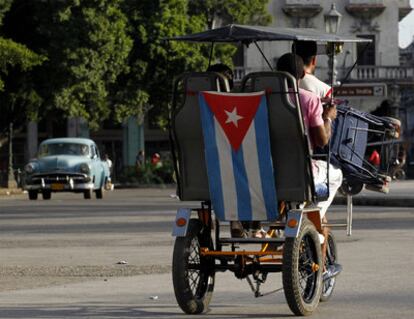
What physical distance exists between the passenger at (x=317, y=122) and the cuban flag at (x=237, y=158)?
46 centimetres

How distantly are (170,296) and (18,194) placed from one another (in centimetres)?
4262

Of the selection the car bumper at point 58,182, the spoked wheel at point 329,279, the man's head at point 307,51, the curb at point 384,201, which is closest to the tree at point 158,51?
the car bumper at point 58,182

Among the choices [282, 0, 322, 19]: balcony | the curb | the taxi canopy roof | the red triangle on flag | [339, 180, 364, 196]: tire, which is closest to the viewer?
A: the red triangle on flag

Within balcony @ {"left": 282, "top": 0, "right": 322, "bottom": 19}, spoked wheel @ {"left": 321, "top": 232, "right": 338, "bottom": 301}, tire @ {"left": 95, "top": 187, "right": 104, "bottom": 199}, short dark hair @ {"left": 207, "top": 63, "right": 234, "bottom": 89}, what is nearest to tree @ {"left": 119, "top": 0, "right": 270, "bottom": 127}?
balcony @ {"left": 282, "top": 0, "right": 322, "bottom": 19}

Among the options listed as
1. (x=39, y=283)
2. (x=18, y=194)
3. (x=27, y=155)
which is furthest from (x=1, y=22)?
(x=39, y=283)

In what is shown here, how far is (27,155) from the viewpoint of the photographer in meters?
78.2

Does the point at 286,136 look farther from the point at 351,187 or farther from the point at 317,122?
the point at 351,187

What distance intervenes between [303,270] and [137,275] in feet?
14.2

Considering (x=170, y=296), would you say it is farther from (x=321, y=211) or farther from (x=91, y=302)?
(x=321, y=211)

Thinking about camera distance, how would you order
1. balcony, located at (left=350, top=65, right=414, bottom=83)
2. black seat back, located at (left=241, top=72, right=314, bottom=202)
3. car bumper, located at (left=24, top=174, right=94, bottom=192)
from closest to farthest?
black seat back, located at (left=241, top=72, right=314, bottom=202), car bumper, located at (left=24, top=174, right=94, bottom=192), balcony, located at (left=350, top=65, right=414, bottom=83)

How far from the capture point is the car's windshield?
47.1m

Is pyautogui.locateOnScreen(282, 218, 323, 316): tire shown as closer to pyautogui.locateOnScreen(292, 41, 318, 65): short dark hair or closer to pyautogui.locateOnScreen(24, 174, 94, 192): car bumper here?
pyautogui.locateOnScreen(292, 41, 318, 65): short dark hair

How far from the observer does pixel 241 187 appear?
464 inches

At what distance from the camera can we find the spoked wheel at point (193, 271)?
11516 mm
